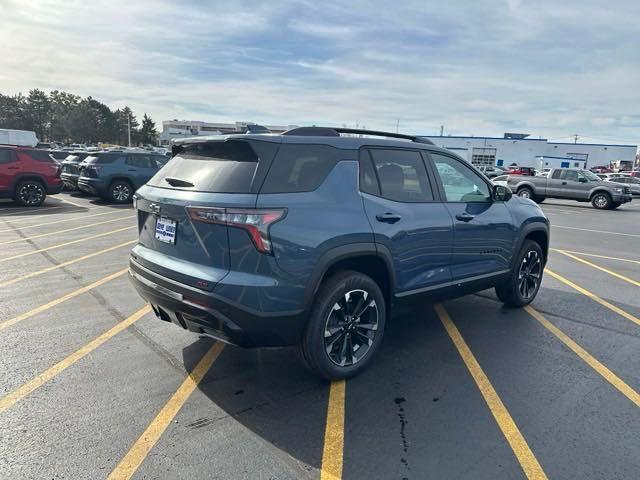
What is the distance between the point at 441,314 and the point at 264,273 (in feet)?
9.33

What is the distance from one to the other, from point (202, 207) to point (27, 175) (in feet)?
41.9

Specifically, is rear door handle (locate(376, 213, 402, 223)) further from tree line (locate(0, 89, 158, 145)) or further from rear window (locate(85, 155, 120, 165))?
tree line (locate(0, 89, 158, 145))

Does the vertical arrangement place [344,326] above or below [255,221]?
below

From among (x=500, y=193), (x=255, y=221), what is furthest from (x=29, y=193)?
(x=500, y=193)

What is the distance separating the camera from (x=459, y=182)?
14.2ft

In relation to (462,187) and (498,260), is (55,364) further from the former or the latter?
(498,260)

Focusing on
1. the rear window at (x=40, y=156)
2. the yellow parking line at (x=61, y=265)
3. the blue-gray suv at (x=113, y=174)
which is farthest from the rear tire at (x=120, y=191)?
the yellow parking line at (x=61, y=265)

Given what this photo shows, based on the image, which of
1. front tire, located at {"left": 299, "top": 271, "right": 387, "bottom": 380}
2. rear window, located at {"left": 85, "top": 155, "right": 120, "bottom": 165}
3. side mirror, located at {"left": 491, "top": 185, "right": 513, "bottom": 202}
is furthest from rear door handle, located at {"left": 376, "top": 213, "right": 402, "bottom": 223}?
rear window, located at {"left": 85, "top": 155, "right": 120, "bottom": 165}

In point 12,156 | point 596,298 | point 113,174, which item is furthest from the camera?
point 113,174

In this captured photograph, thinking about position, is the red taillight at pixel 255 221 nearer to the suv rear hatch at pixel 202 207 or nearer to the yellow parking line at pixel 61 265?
the suv rear hatch at pixel 202 207

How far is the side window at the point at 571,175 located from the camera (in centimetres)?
2086

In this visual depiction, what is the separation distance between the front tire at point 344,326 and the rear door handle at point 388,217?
46 centimetres

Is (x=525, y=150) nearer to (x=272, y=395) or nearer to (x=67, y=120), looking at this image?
(x=272, y=395)

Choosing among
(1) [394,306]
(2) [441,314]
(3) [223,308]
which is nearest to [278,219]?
(3) [223,308]
